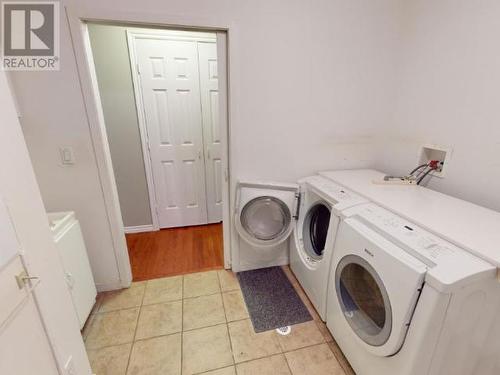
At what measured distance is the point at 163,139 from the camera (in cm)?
261

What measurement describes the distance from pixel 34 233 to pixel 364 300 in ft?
4.94

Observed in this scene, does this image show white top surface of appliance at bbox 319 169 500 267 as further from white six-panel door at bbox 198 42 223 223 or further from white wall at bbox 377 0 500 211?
white six-panel door at bbox 198 42 223 223

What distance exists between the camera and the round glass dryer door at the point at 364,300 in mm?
1051

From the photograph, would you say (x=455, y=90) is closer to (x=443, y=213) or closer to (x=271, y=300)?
(x=443, y=213)

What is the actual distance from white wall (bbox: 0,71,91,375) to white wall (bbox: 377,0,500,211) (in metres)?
2.19

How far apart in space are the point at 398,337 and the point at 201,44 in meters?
2.72

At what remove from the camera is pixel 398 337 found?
949 mm

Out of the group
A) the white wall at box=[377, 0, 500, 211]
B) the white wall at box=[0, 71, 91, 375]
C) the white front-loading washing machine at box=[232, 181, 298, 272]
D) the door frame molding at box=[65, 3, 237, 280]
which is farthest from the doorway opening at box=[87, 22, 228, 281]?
the white wall at box=[377, 0, 500, 211]

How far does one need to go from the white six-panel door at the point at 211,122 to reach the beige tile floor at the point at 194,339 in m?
1.20

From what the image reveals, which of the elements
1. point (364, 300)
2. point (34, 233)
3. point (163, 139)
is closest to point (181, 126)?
point (163, 139)

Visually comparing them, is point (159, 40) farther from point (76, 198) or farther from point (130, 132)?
point (76, 198)

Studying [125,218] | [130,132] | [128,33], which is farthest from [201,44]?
[125,218]

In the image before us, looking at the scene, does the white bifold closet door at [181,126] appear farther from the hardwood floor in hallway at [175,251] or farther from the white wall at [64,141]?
the white wall at [64,141]

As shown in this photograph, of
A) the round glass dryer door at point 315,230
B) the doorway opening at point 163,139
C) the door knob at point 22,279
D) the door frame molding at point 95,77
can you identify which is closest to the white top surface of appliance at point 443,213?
the round glass dryer door at point 315,230
